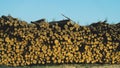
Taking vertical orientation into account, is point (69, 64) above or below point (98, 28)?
below

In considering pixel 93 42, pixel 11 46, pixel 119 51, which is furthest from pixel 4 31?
pixel 119 51

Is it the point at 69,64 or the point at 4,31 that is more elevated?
the point at 4,31

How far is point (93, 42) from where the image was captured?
12.4 meters

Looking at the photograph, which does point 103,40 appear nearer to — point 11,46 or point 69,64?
point 69,64

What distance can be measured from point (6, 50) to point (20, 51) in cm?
45

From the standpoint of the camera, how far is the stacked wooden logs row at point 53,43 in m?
11.5

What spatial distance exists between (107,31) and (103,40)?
0.40 metres

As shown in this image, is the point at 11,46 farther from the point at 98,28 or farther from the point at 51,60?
the point at 98,28

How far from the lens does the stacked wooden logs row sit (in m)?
11.5

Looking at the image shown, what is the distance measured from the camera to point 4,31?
11.5 m

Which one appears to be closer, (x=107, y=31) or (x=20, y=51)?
(x=20, y=51)

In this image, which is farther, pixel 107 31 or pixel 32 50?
pixel 107 31

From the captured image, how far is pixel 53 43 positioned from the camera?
464 inches

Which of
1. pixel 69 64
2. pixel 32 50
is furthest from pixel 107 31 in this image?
pixel 32 50
